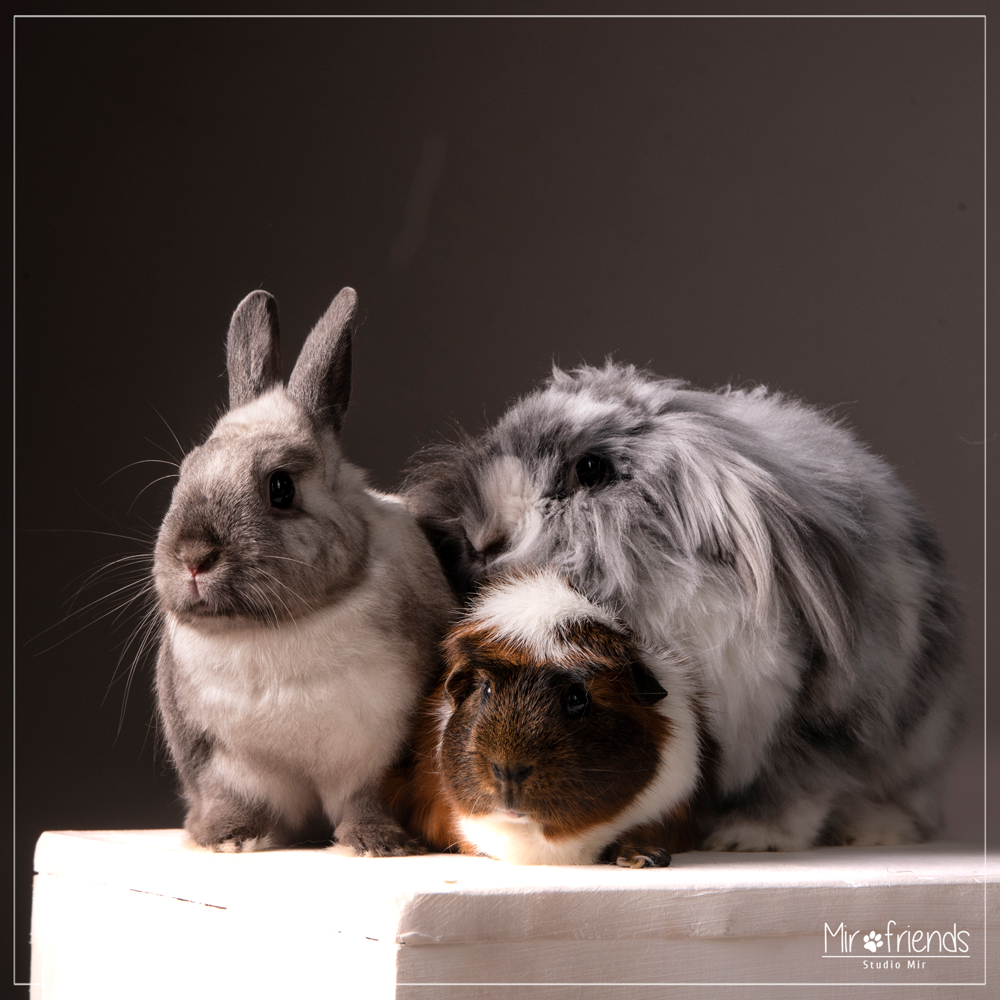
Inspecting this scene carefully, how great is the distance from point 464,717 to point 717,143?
0.77 m

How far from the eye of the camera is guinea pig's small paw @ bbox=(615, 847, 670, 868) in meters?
1.00

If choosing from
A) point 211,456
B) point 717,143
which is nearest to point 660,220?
point 717,143

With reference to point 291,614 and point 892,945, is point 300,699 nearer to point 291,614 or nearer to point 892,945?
point 291,614

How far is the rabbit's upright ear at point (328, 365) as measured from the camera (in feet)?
3.60

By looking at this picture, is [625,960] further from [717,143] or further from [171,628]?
[717,143]

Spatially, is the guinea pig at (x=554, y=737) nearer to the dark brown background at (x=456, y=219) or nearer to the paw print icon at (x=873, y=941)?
the paw print icon at (x=873, y=941)

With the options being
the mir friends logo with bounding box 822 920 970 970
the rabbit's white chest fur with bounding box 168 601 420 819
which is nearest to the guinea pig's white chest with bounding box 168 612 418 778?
the rabbit's white chest fur with bounding box 168 601 420 819

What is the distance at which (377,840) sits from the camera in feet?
3.47

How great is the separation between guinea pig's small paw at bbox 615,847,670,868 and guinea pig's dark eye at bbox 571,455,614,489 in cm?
35

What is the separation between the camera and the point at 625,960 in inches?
36.0

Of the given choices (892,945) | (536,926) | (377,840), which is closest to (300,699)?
(377,840)

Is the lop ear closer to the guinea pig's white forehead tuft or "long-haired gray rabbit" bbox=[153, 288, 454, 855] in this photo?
the guinea pig's white forehead tuft

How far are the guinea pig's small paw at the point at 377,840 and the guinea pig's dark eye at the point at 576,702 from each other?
22 cm

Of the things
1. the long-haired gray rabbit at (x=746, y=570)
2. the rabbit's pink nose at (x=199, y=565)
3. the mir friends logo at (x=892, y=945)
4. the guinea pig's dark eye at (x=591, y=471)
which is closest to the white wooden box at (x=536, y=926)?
the mir friends logo at (x=892, y=945)
